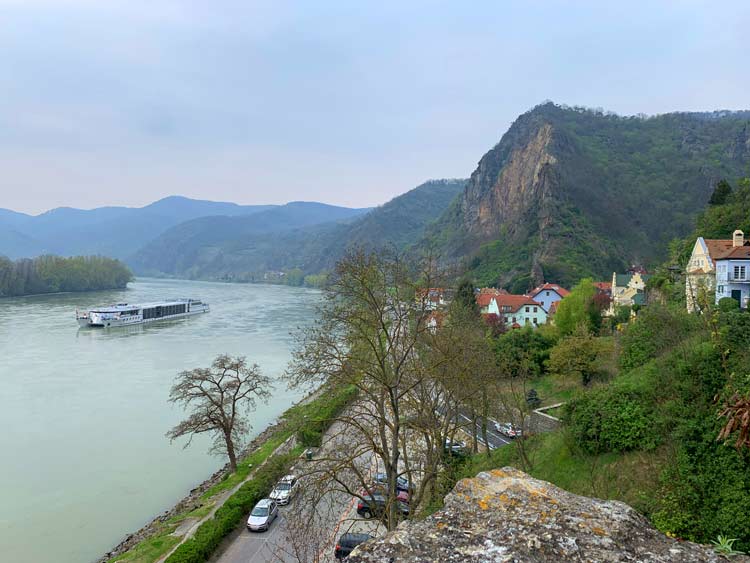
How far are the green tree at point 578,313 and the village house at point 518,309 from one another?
573 inches

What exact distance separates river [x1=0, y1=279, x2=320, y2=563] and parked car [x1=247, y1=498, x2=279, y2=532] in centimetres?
525

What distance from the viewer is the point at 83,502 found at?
63.5 feet

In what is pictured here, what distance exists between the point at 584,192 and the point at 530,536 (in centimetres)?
10629

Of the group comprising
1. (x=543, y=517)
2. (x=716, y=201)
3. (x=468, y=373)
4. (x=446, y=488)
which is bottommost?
(x=446, y=488)

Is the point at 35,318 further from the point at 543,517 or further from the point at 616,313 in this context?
the point at 543,517

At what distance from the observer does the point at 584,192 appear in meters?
99.8

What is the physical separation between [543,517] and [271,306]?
8853 cm

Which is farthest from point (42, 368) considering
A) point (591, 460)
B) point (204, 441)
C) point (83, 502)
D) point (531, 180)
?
point (531, 180)

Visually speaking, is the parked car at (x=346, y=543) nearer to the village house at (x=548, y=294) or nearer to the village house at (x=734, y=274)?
the village house at (x=734, y=274)

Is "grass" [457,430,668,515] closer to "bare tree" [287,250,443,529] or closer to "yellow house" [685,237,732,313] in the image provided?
"bare tree" [287,250,443,529]

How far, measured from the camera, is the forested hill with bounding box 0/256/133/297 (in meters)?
101

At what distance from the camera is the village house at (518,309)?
158 feet

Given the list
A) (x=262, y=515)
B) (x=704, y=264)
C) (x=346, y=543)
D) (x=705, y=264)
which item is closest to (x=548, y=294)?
(x=704, y=264)

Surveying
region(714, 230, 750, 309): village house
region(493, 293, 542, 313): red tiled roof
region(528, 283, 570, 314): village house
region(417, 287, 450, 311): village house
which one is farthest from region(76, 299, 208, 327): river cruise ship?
region(714, 230, 750, 309): village house
